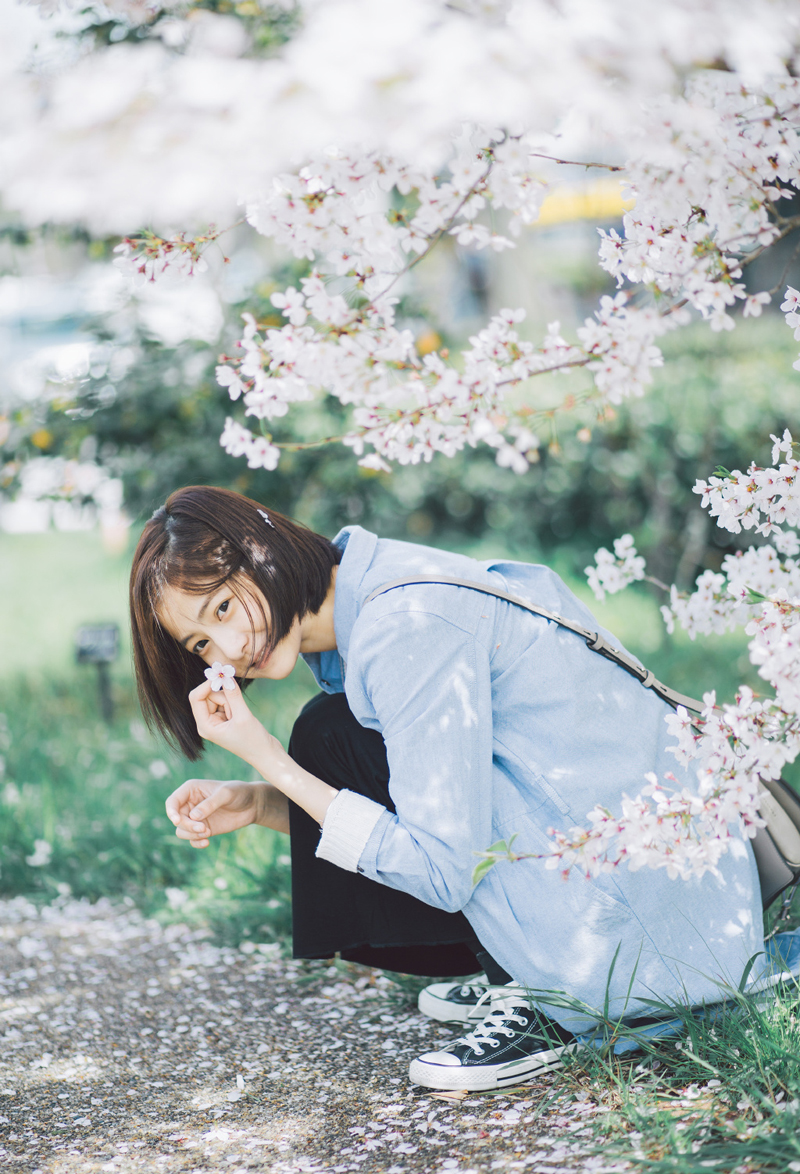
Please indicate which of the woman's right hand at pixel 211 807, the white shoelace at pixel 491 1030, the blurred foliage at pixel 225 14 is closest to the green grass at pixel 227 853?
the white shoelace at pixel 491 1030

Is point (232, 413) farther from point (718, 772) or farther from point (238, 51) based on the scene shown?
point (718, 772)

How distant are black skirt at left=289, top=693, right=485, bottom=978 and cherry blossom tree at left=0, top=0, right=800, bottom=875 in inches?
16.7

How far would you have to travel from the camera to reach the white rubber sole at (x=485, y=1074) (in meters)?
1.65

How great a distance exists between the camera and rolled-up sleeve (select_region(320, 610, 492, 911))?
61.7 inches

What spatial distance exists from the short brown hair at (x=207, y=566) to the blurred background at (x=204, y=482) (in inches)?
16.0

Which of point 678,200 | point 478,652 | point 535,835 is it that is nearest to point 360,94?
point 678,200

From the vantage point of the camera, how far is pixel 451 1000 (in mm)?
1959

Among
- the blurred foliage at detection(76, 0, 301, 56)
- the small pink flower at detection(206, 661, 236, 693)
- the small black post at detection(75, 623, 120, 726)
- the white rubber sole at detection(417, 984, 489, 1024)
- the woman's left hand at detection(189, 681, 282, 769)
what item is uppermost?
the blurred foliage at detection(76, 0, 301, 56)

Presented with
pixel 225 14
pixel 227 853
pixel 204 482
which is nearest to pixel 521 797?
pixel 227 853

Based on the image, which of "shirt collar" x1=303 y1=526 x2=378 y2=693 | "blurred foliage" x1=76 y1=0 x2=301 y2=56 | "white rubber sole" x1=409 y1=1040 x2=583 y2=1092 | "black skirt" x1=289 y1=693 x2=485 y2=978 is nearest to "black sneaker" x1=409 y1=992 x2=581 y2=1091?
"white rubber sole" x1=409 y1=1040 x2=583 y2=1092

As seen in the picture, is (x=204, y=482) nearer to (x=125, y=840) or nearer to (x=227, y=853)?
(x=125, y=840)

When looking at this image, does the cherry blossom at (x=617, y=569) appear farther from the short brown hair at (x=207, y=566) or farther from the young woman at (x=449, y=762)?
the short brown hair at (x=207, y=566)

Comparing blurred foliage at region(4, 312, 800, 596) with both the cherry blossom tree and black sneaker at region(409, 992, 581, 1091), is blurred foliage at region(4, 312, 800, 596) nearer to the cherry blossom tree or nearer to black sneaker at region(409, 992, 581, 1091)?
the cherry blossom tree

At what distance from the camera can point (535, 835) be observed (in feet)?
5.38
